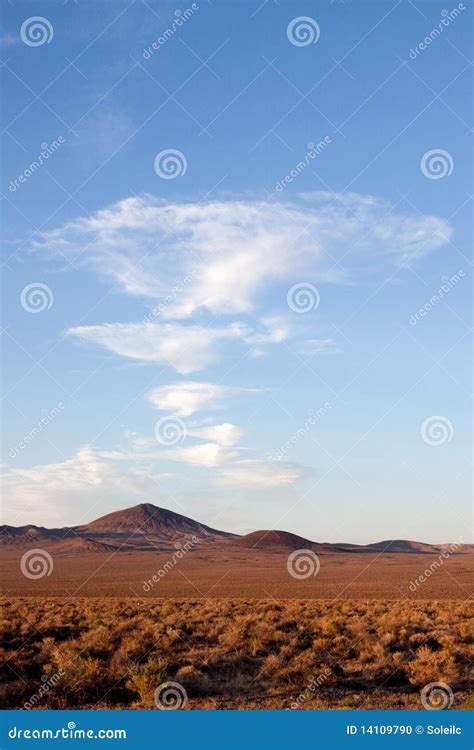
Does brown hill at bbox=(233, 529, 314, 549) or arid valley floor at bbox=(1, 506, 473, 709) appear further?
brown hill at bbox=(233, 529, 314, 549)

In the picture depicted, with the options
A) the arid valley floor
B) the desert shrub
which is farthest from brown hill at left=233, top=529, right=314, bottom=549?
the desert shrub

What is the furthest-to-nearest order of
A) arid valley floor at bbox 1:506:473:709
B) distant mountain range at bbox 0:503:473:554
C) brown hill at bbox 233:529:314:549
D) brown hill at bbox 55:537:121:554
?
brown hill at bbox 233:529:314:549
distant mountain range at bbox 0:503:473:554
brown hill at bbox 55:537:121:554
arid valley floor at bbox 1:506:473:709

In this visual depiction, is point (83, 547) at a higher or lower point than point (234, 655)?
lower

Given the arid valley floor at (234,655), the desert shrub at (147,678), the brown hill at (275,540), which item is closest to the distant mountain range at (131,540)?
the brown hill at (275,540)

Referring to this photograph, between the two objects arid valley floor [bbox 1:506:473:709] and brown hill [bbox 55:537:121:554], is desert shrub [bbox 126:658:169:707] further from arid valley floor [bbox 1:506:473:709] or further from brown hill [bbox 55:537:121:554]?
brown hill [bbox 55:537:121:554]

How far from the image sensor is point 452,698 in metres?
14.2

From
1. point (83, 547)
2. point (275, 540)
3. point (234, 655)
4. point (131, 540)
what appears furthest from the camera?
point (275, 540)

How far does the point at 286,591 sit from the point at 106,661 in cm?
3542

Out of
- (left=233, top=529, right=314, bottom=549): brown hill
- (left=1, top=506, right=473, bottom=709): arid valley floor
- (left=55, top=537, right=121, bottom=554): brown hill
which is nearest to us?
(left=1, top=506, right=473, bottom=709): arid valley floor

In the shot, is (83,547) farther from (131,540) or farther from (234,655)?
(234,655)

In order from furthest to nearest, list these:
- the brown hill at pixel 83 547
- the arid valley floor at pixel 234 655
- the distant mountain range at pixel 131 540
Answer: the distant mountain range at pixel 131 540 → the brown hill at pixel 83 547 → the arid valley floor at pixel 234 655

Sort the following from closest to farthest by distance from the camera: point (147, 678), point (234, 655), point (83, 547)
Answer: point (147, 678) < point (234, 655) < point (83, 547)

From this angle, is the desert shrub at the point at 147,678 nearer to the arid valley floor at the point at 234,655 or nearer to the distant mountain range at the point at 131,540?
the arid valley floor at the point at 234,655

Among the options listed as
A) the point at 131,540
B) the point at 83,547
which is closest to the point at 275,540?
the point at 131,540
